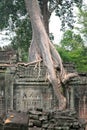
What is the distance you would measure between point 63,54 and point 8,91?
467 inches

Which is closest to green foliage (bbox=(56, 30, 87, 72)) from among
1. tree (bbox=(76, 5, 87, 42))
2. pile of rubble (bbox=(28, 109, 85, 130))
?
tree (bbox=(76, 5, 87, 42))

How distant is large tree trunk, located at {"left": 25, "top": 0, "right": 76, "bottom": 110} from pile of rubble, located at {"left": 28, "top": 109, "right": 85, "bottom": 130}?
16.0 ft

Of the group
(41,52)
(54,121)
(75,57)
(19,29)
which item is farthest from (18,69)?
(75,57)

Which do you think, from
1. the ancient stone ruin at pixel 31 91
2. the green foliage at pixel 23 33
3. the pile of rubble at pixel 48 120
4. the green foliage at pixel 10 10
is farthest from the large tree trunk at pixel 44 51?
the green foliage at pixel 23 33

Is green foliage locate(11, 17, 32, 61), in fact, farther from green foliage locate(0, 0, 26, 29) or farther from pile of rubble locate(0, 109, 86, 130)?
pile of rubble locate(0, 109, 86, 130)

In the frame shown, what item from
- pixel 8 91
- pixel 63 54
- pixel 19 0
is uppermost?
pixel 19 0

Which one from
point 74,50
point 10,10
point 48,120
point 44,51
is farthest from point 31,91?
point 74,50

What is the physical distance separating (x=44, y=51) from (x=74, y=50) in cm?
1211

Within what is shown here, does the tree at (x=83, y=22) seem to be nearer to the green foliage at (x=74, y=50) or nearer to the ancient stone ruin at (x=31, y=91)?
the green foliage at (x=74, y=50)

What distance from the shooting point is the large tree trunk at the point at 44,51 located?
13.7m

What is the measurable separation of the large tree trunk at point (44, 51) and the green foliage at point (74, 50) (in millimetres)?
8162

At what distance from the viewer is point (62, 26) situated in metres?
21.2

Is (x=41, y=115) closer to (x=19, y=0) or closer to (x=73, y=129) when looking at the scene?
(x=73, y=129)

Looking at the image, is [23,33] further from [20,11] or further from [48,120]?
[48,120]
